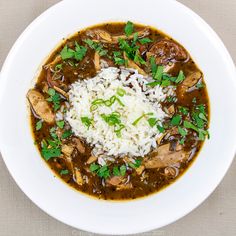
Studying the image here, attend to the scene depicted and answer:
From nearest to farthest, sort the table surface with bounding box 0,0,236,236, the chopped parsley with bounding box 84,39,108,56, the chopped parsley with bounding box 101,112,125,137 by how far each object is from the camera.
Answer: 1. the chopped parsley with bounding box 101,112,125,137
2. the chopped parsley with bounding box 84,39,108,56
3. the table surface with bounding box 0,0,236,236

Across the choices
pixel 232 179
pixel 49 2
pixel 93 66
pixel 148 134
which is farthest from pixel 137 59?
pixel 232 179

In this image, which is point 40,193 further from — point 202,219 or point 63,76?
point 202,219

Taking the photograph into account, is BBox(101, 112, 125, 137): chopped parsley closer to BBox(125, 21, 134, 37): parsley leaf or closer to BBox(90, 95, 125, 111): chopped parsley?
BBox(90, 95, 125, 111): chopped parsley

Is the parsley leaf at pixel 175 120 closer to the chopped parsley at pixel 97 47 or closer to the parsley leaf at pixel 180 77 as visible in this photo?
the parsley leaf at pixel 180 77

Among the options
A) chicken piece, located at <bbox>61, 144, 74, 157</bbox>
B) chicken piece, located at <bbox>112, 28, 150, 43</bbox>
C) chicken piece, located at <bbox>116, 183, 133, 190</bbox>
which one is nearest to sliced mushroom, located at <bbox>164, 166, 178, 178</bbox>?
chicken piece, located at <bbox>116, 183, 133, 190</bbox>

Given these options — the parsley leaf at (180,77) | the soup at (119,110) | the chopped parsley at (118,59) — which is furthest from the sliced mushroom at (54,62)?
the parsley leaf at (180,77)

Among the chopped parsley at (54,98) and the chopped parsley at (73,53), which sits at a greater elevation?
the chopped parsley at (73,53)

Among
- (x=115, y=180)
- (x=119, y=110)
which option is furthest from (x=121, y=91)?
(x=115, y=180)
